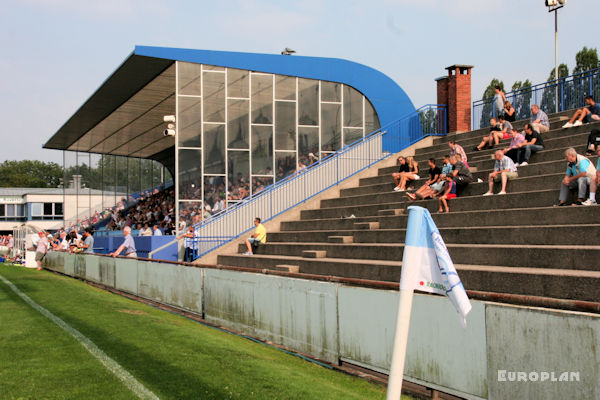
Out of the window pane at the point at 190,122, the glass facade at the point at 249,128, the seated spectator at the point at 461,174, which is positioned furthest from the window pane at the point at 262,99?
the seated spectator at the point at 461,174

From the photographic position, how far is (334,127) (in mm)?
25750

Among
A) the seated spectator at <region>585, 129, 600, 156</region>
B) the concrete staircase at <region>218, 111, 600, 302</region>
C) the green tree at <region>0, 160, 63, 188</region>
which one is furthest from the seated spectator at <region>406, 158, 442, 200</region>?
the green tree at <region>0, 160, 63, 188</region>

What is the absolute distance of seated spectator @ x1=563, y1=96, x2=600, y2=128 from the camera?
15156 mm

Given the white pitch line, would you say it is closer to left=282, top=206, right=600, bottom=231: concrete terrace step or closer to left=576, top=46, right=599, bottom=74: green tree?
left=282, top=206, right=600, bottom=231: concrete terrace step

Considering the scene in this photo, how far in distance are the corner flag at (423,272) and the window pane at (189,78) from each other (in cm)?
2116

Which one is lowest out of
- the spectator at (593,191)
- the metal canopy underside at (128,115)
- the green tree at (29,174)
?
the spectator at (593,191)

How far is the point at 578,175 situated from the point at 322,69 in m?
16.1

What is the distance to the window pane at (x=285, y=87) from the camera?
82.6ft

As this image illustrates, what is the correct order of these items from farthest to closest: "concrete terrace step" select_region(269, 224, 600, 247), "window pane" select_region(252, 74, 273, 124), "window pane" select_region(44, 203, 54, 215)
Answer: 1. "window pane" select_region(44, 203, 54, 215)
2. "window pane" select_region(252, 74, 273, 124)
3. "concrete terrace step" select_region(269, 224, 600, 247)

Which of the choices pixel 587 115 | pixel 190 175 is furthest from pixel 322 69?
pixel 587 115

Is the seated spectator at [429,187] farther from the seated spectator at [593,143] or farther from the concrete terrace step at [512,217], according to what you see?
the seated spectator at [593,143]

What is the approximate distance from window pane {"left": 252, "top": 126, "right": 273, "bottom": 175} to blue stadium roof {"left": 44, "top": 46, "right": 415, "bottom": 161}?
2.52 meters

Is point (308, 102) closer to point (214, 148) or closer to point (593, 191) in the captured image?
point (214, 148)

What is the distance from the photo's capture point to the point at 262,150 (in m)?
24.8
